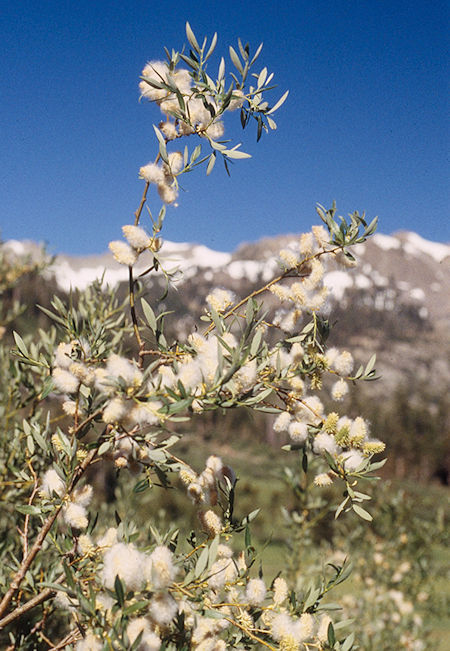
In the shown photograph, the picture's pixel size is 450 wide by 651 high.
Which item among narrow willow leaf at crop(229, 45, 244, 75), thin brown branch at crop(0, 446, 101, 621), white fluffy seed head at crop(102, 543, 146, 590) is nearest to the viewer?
white fluffy seed head at crop(102, 543, 146, 590)

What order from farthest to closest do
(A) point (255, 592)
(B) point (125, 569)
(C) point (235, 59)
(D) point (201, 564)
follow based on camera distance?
(C) point (235, 59) → (A) point (255, 592) → (D) point (201, 564) → (B) point (125, 569)

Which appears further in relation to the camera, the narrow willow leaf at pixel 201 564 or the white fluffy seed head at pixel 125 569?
the narrow willow leaf at pixel 201 564

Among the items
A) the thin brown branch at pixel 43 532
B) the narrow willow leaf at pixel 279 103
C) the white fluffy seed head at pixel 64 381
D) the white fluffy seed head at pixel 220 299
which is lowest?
the thin brown branch at pixel 43 532

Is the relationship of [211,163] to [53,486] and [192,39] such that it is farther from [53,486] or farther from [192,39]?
[53,486]

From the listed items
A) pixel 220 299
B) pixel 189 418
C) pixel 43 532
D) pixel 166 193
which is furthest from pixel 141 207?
pixel 43 532

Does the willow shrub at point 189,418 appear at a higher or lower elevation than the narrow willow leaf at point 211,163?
lower

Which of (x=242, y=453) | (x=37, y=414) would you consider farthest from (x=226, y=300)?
(x=242, y=453)

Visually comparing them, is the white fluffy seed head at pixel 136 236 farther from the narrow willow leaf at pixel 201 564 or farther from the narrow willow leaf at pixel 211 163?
the narrow willow leaf at pixel 201 564

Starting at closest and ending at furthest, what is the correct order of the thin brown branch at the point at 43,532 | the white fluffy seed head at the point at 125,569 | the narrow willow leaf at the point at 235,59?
1. the white fluffy seed head at the point at 125,569
2. the thin brown branch at the point at 43,532
3. the narrow willow leaf at the point at 235,59

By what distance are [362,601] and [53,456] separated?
242 inches

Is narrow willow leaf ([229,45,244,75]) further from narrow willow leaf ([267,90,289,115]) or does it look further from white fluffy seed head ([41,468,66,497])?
white fluffy seed head ([41,468,66,497])

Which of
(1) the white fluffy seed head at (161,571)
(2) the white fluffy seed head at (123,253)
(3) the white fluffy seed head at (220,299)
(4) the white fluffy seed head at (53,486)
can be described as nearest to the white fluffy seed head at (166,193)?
(2) the white fluffy seed head at (123,253)

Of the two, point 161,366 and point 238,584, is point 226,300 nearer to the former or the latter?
point 161,366

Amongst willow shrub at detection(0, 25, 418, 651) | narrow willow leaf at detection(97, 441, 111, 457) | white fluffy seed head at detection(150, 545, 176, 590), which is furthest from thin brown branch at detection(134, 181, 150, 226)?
white fluffy seed head at detection(150, 545, 176, 590)
